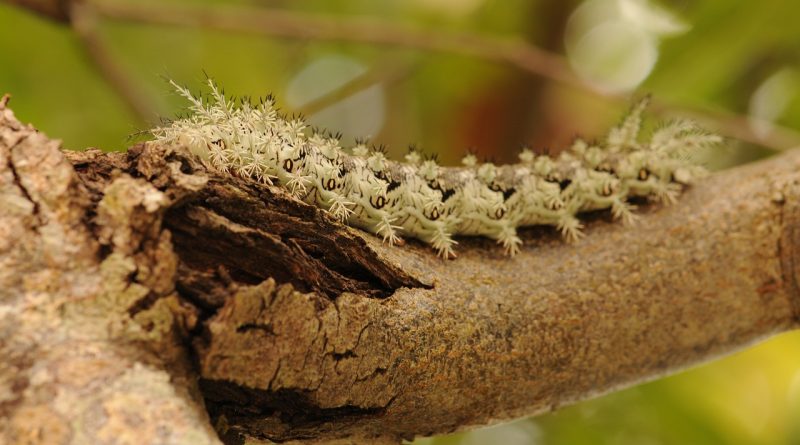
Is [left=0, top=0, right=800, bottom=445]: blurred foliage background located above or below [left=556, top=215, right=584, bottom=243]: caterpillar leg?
above

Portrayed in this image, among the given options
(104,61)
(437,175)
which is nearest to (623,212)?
(437,175)

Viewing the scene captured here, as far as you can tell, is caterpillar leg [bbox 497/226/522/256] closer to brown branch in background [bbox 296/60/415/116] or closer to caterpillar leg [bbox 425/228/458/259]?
caterpillar leg [bbox 425/228/458/259]

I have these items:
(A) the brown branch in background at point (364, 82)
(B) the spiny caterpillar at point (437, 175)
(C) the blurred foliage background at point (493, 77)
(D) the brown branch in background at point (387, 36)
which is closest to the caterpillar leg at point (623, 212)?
(B) the spiny caterpillar at point (437, 175)

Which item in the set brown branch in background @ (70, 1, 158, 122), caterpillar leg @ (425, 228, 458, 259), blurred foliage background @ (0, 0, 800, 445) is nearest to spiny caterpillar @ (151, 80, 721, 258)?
caterpillar leg @ (425, 228, 458, 259)

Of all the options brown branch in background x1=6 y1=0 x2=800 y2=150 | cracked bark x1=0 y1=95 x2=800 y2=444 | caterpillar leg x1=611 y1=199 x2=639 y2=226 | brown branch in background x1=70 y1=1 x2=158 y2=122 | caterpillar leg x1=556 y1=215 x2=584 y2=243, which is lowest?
cracked bark x1=0 y1=95 x2=800 y2=444

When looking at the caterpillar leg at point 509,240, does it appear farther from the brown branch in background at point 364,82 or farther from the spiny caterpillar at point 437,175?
the brown branch in background at point 364,82

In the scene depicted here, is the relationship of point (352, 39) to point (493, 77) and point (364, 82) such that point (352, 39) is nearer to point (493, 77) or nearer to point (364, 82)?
point (364, 82)

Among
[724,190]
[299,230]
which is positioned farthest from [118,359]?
[724,190]
